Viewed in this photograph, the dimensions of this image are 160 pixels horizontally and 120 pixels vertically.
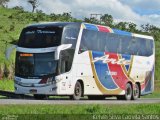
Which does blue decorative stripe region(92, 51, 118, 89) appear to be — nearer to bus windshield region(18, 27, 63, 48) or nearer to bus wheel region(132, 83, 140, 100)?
bus wheel region(132, 83, 140, 100)

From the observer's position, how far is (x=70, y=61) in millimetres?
29094

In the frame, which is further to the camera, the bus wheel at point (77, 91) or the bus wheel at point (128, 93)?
the bus wheel at point (128, 93)

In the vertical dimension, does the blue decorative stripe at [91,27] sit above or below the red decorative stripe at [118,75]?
above

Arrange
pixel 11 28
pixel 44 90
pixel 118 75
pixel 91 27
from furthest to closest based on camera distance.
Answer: pixel 11 28
pixel 118 75
pixel 91 27
pixel 44 90

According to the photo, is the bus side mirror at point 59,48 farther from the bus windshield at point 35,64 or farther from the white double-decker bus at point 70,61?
the bus windshield at point 35,64

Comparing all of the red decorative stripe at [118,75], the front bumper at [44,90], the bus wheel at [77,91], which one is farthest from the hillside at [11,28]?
the front bumper at [44,90]

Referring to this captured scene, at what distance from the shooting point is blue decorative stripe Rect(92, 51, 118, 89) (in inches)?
1250

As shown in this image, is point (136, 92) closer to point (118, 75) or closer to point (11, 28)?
point (118, 75)

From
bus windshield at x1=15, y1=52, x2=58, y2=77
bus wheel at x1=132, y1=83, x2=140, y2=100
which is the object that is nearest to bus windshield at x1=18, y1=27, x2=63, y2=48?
bus windshield at x1=15, y1=52, x2=58, y2=77

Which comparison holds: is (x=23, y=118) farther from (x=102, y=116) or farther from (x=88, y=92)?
(x=88, y=92)

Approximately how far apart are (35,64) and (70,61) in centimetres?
182

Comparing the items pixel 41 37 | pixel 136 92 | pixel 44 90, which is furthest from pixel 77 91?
pixel 136 92

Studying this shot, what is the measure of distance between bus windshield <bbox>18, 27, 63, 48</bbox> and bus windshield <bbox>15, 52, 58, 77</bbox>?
0.53 meters

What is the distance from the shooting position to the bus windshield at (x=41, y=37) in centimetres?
2870
